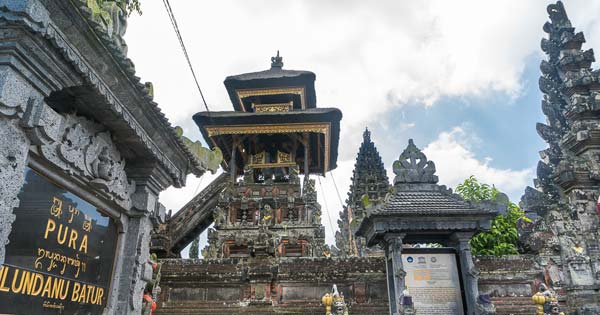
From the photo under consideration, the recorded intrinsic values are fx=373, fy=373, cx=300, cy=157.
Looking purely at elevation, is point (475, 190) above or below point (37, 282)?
above

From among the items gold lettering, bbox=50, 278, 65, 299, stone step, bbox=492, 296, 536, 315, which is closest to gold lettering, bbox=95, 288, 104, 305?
gold lettering, bbox=50, 278, 65, 299

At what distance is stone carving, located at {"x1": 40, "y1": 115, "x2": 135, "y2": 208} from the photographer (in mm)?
3020

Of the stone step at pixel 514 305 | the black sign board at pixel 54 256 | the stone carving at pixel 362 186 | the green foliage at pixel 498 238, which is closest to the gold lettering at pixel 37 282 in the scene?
the black sign board at pixel 54 256

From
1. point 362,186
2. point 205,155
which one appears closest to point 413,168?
point 205,155

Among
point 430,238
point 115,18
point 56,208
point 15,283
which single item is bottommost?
point 15,283

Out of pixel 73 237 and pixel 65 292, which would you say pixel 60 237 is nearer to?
pixel 73 237

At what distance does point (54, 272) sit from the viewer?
10.1 ft

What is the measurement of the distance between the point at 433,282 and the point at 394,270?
843 millimetres

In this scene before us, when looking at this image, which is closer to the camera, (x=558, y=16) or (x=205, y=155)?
(x=205, y=155)

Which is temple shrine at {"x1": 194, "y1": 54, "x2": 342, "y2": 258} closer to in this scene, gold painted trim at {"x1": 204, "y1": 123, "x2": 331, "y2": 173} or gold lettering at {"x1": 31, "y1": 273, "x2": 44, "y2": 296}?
gold painted trim at {"x1": 204, "y1": 123, "x2": 331, "y2": 173}

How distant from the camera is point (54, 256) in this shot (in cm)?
307

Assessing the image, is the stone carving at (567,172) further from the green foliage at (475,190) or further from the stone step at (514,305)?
the green foliage at (475,190)

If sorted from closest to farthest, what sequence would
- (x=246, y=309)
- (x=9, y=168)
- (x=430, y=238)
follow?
(x=9, y=168) → (x=430, y=238) → (x=246, y=309)

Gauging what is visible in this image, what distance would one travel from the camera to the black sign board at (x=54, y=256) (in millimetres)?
2729
